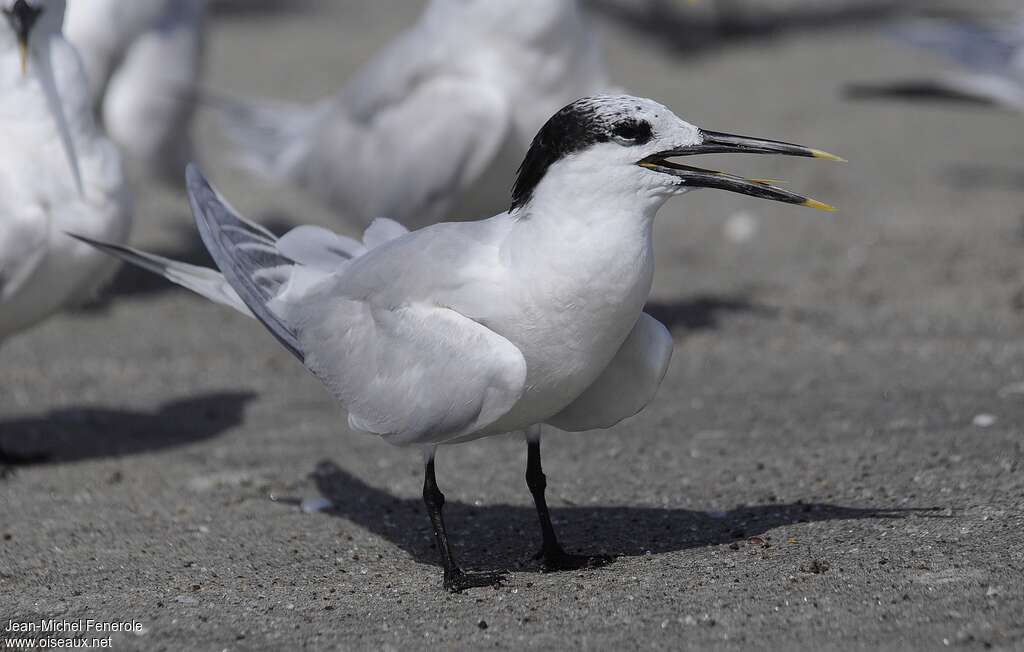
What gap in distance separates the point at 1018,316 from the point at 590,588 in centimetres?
318

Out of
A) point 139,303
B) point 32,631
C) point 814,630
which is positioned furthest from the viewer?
point 139,303

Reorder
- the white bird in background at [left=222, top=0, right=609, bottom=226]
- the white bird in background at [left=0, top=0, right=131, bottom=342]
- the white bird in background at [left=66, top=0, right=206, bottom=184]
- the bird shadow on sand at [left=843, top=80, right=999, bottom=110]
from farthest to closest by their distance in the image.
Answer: the bird shadow on sand at [left=843, top=80, right=999, bottom=110]
the white bird in background at [left=66, top=0, right=206, bottom=184]
the white bird in background at [left=222, top=0, right=609, bottom=226]
the white bird in background at [left=0, top=0, right=131, bottom=342]

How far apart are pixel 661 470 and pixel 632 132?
1493mm

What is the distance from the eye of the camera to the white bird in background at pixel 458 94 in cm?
546

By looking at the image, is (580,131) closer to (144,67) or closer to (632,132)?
(632,132)

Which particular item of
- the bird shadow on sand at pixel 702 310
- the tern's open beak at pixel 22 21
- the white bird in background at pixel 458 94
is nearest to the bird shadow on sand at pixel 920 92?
the bird shadow on sand at pixel 702 310

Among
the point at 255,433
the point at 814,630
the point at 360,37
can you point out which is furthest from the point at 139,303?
the point at 360,37

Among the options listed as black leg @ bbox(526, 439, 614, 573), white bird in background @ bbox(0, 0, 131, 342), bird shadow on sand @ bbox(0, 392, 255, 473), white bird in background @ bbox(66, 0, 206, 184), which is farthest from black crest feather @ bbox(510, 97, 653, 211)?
white bird in background @ bbox(66, 0, 206, 184)

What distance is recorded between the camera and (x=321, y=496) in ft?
13.7

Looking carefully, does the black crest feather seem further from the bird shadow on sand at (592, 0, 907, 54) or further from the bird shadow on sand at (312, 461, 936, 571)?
the bird shadow on sand at (592, 0, 907, 54)

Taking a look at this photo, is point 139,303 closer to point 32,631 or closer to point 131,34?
point 131,34

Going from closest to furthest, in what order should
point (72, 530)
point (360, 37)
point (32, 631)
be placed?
point (32, 631)
point (72, 530)
point (360, 37)

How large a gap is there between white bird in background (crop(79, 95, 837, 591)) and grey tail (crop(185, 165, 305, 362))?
13 cm

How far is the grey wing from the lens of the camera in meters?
3.29
